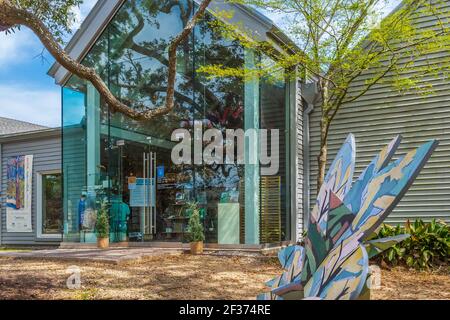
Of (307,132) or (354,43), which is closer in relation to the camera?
(354,43)

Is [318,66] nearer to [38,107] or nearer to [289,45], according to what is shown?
[289,45]

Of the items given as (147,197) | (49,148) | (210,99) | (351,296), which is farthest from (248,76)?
(49,148)

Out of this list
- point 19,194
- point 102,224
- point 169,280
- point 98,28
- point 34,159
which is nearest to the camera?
point 169,280

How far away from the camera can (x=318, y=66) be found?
30.1 feet

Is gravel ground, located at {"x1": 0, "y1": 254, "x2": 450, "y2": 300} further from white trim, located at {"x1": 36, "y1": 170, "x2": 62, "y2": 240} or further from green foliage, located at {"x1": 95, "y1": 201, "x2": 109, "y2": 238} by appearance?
white trim, located at {"x1": 36, "y1": 170, "x2": 62, "y2": 240}

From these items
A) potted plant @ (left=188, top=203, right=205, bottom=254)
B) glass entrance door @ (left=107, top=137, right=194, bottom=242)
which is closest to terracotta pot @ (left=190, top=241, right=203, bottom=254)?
potted plant @ (left=188, top=203, right=205, bottom=254)

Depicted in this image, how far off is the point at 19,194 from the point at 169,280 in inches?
448

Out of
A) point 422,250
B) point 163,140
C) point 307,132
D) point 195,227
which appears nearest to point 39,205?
point 163,140

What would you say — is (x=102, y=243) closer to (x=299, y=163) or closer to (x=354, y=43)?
(x=299, y=163)

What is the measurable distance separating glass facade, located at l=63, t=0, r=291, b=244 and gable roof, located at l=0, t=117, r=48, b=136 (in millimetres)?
8468

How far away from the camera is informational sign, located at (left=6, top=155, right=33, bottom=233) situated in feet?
52.1

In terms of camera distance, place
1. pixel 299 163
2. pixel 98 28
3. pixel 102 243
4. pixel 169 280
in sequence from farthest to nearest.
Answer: pixel 98 28, pixel 299 163, pixel 102 243, pixel 169 280

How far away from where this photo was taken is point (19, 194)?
1614 cm

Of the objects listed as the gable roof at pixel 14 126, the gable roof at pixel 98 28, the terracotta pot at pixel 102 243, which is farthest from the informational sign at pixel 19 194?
the terracotta pot at pixel 102 243
